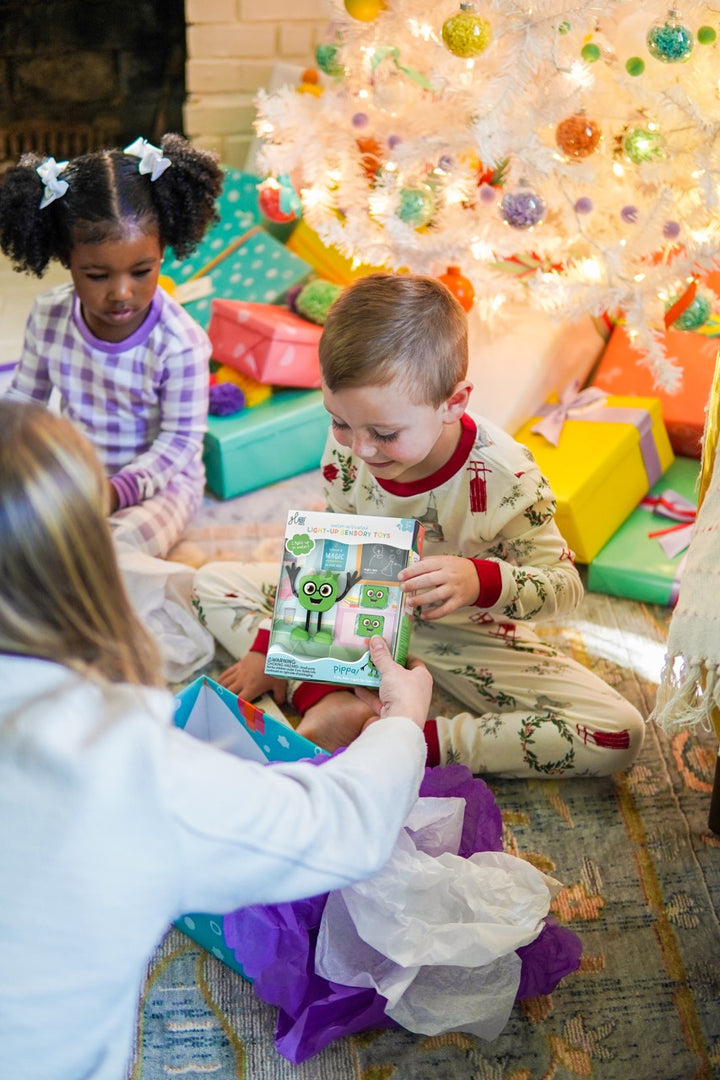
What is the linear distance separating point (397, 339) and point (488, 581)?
1.02 feet

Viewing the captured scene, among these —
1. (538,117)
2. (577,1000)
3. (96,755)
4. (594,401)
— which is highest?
(538,117)

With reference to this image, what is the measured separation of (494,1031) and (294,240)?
1.72 m

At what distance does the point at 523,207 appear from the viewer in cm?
169

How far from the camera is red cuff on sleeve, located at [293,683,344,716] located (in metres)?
1.42

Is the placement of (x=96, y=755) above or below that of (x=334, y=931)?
above

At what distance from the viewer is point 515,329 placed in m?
2.04

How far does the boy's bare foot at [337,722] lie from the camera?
4.44 ft

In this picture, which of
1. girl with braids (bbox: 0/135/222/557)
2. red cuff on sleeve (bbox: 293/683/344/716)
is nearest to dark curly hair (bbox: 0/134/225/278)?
girl with braids (bbox: 0/135/222/557)

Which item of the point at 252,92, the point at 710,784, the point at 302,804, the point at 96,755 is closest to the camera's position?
the point at 96,755

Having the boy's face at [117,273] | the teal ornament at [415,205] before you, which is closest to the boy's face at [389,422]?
the boy's face at [117,273]

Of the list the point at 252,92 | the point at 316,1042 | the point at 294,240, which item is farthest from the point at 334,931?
the point at 252,92

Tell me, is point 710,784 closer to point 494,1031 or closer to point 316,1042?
point 494,1031

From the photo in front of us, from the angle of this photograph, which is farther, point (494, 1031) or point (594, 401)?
point (594, 401)

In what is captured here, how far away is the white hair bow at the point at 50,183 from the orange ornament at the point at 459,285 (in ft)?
2.28
